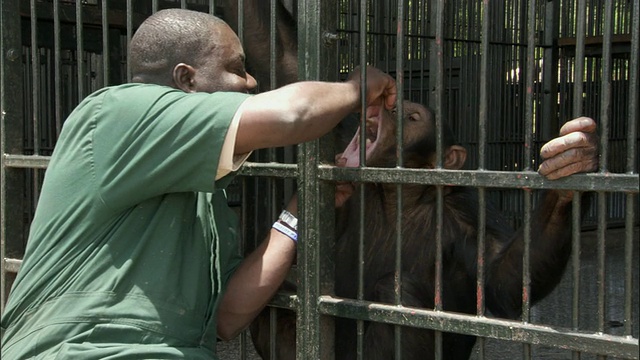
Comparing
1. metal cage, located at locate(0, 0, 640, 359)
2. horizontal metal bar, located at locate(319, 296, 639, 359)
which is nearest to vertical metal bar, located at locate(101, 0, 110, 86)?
metal cage, located at locate(0, 0, 640, 359)

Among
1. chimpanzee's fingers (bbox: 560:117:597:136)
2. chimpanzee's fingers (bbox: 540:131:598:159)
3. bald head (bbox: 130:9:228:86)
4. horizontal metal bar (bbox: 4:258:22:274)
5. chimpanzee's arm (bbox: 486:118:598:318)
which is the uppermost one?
bald head (bbox: 130:9:228:86)

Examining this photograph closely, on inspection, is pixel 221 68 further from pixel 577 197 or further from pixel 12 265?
pixel 12 265

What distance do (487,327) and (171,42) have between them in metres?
1.18

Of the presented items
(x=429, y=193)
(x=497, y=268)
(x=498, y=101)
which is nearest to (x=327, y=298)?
(x=497, y=268)

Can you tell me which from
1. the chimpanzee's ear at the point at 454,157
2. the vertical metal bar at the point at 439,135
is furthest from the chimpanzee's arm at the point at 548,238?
the chimpanzee's ear at the point at 454,157

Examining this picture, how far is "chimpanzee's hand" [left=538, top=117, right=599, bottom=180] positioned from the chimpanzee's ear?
1.49 m

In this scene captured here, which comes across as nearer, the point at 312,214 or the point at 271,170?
the point at 312,214

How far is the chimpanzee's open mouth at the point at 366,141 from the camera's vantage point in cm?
291

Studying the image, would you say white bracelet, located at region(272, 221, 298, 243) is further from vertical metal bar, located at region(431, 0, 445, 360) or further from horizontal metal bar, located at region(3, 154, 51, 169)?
horizontal metal bar, located at region(3, 154, 51, 169)

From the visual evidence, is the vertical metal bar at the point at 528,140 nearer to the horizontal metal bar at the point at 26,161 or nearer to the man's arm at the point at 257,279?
the man's arm at the point at 257,279

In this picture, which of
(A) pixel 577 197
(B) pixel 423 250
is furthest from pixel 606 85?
(B) pixel 423 250

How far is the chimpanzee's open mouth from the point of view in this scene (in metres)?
2.91

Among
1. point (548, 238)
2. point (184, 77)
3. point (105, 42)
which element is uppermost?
point (105, 42)

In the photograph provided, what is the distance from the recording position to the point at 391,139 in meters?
3.06
